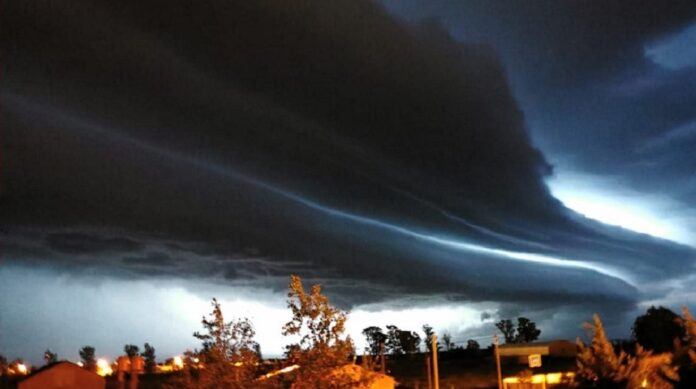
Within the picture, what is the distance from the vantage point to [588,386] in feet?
88.0

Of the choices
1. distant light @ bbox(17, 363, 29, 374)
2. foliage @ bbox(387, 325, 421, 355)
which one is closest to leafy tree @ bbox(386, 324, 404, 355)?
foliage @ bbox(387, 325, 421, 355)

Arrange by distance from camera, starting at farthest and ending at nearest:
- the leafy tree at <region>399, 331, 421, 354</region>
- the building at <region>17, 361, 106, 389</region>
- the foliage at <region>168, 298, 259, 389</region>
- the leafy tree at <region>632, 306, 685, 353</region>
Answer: the leafy tree at <region>399, 331, 421, 354</region> → the leafy tree at <region>632, 306, 685, 353</region> → the building at <region>17, 361, 106, 389</region> → the foliage at <region>168, 298, 259, 389</region>

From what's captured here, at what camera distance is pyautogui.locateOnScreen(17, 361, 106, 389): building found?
29.9 meters

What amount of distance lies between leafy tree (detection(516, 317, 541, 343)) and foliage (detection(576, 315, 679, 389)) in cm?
8469

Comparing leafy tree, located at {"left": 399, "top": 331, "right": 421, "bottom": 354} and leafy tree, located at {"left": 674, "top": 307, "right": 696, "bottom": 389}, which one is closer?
leafy tree, located at {"left": 674, "top": 307, "right": 696, "bottom": 389}

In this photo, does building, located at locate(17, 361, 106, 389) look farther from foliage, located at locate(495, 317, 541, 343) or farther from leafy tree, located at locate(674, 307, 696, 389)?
foliage, located at locate(495, 317, 541, 343)

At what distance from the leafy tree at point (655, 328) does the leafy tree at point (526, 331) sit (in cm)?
Answer: 3583

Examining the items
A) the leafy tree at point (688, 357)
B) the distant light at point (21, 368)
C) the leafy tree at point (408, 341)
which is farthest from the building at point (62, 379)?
the leafy tree at point (408, 341)

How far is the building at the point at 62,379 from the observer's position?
29.9 metres

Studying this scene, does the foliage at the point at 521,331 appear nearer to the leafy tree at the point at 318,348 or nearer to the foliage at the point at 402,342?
the foliage at the point at 402,342

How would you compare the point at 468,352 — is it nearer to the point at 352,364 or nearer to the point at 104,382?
the point at 104,382

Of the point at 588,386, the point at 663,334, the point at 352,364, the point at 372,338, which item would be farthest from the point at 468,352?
the point at 352,364

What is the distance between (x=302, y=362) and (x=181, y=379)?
2.71 m

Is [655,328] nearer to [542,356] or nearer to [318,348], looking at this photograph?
[542,356]
